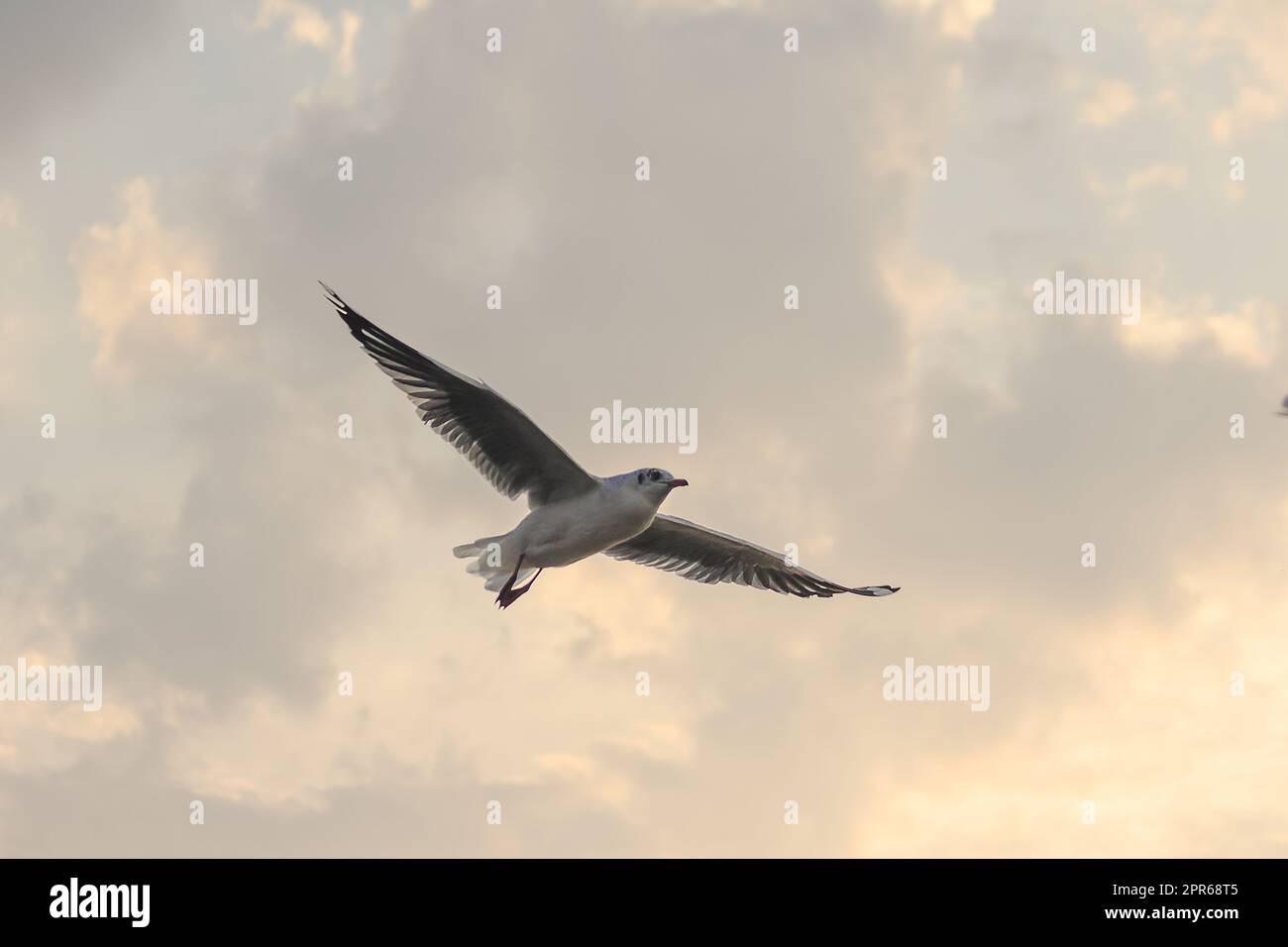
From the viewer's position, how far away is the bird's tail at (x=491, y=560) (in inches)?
678

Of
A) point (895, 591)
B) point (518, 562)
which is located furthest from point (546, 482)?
point (895, 591)

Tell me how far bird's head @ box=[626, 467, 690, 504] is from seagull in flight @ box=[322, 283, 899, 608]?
0.01m

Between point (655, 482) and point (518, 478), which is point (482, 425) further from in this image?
point (655, 482)

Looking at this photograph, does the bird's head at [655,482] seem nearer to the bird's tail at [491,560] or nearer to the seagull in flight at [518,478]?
the seagull in flight at [518,478]

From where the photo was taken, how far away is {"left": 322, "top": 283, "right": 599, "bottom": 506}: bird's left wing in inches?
649

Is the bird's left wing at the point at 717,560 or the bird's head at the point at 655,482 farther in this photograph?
the bird's left wing at the point at 717,560

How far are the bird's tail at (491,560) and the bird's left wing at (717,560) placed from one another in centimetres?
202

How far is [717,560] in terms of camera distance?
1995 cm

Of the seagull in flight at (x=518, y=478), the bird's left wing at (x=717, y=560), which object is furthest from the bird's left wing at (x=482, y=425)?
the bird's left wing at (x=717, y=560)

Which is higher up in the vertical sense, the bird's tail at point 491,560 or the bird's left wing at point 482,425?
the bird's left wing at point 482,425

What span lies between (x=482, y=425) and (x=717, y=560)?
15.4 feet

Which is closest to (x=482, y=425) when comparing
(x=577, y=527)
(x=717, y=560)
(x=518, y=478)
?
(x=518, y=478)
